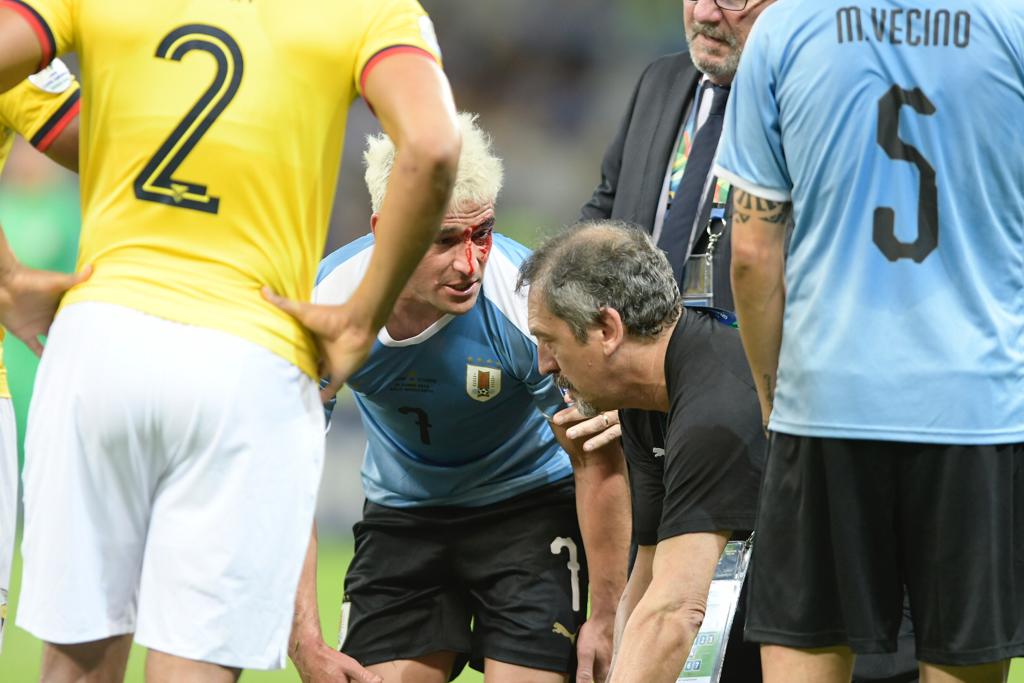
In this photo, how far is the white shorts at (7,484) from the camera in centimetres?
349

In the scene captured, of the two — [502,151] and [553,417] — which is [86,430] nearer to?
[553,417]

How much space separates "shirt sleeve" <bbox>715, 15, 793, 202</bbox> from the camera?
287 centimetres

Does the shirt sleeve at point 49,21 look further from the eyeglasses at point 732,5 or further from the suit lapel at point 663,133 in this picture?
the eyeglasses at point 732,5

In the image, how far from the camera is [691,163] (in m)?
4.01

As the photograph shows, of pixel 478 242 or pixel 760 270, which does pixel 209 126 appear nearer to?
pixel 760 270

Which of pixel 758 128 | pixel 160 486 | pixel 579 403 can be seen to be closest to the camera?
pixel 160 486

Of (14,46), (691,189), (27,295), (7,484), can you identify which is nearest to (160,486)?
(27,295)

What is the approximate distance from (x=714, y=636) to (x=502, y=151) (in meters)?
6.79

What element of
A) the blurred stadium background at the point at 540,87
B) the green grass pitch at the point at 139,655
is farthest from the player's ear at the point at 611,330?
the blurred stadium background at the point at 540,87

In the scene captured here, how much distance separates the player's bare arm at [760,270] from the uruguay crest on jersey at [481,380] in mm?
1301

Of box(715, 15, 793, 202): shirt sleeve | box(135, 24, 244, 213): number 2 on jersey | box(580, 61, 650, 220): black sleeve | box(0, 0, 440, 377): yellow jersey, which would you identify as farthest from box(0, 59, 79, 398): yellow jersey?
box(580, 61, 650, 220): black sleeve

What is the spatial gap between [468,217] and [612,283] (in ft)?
2.40

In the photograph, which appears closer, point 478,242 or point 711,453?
point 711,453

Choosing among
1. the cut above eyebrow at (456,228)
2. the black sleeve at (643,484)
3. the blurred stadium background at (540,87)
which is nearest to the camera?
the black sleeve at (643,484)
